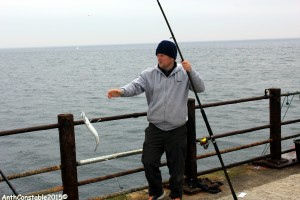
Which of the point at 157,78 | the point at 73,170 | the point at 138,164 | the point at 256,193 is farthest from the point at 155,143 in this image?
the point at 138,164

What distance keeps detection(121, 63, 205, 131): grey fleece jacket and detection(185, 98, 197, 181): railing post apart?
36.0 inches

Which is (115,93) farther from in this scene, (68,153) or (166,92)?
(68,153)

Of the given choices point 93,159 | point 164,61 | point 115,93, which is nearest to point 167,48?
point 164,61

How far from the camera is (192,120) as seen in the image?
5.39m

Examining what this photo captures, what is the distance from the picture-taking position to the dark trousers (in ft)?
14.6

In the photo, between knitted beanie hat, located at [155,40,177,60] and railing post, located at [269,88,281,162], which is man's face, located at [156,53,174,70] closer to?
knitted beanie hat, located at [155,40,177,60]

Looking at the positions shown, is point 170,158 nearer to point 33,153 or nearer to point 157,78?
point 157,78

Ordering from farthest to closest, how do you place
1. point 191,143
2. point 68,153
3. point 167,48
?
point 191,143 < point 68,153 < point 167,48

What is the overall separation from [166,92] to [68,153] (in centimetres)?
136

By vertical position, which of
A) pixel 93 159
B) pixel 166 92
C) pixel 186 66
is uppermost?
pixel 186 66

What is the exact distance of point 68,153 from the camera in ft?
15.4

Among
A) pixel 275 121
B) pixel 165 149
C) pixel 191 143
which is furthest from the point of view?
pixel 275 121

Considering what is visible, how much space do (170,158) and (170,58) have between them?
1.12 m

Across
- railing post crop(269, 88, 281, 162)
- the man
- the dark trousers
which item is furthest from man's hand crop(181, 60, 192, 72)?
railing post crop(269, 88, 281, 162)
